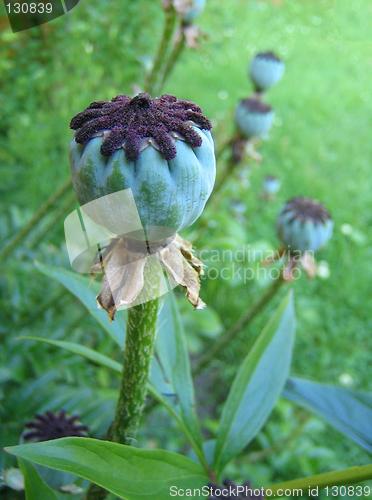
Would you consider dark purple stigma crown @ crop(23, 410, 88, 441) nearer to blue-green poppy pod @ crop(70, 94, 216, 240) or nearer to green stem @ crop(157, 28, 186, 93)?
blue-green poppy pod @ crop(70, 94, 216, 240)

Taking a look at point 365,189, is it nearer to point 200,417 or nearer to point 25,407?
point 200,417

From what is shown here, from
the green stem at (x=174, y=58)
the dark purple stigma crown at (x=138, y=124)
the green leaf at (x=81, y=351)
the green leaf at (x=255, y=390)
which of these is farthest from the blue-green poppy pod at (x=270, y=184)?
the dark purple stigma crown at (x=138, y=124)

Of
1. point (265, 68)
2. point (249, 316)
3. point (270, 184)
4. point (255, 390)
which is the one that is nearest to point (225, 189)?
point (270, 184)

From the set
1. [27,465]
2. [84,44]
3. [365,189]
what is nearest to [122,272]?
[27,465]

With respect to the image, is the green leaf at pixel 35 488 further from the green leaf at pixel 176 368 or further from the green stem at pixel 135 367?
the green leaf at pixel 176 368

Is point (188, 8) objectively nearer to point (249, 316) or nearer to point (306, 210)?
point (306, 210)
